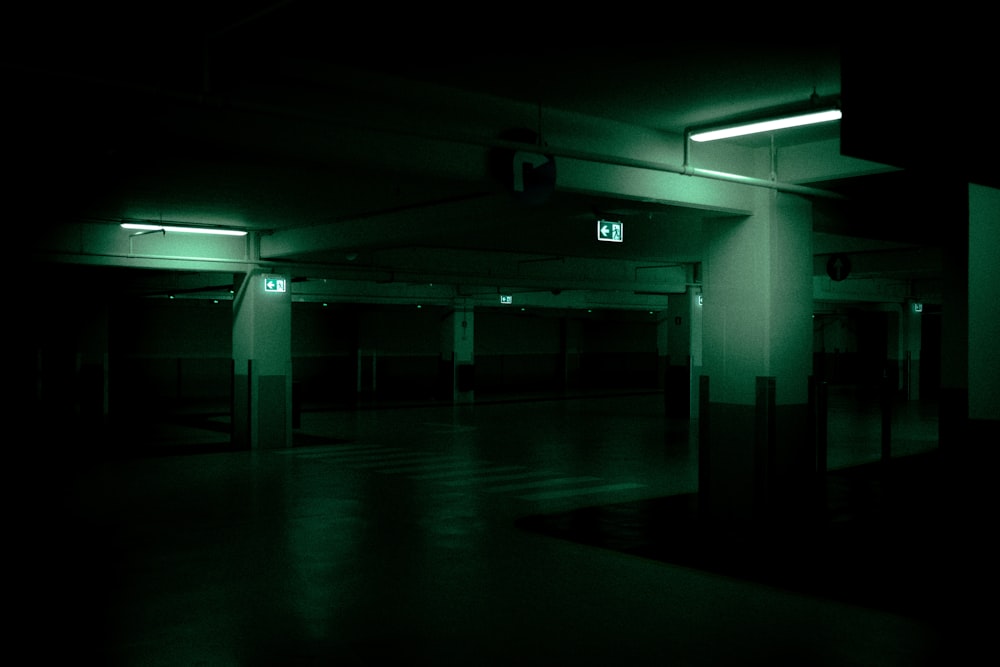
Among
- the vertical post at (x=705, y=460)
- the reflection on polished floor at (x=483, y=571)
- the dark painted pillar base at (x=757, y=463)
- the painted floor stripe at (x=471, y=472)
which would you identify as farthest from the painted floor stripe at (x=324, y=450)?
the dark painted pillar base at (x=757, y=463)

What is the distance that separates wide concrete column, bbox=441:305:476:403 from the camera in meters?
29.0

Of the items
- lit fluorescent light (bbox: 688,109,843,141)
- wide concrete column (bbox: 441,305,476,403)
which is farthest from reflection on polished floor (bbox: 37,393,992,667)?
wide concrete column (bbox: 441,305,476,403)

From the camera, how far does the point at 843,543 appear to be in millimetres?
8688

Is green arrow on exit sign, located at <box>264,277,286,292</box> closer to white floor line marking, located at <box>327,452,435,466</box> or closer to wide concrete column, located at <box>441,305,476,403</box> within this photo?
white floor line marking, located at <box>327,452,435,466</box>

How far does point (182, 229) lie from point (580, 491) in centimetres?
836

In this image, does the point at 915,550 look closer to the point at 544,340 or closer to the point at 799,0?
the point at 799,0

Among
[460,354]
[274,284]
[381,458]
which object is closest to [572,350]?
[460,354]

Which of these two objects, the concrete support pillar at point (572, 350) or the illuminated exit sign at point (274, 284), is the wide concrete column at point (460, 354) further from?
the illuminated exit sign at point (274, 284)

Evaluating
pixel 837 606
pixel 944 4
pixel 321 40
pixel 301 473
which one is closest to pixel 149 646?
pixel 321 40

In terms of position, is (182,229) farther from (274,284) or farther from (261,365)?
(261,365)

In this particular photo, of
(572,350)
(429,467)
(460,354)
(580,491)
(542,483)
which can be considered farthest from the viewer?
(572,350)

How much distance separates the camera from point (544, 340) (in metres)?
38.3

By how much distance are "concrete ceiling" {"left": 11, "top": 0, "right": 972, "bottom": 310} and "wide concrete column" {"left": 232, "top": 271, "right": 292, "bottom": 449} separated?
4.60 metres

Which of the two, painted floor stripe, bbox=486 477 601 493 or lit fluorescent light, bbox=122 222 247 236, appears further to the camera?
lit fluorescent light, bbox=122 222 247 236
